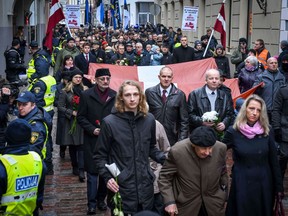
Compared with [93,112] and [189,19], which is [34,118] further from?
[189,19]

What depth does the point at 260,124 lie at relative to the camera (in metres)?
5.95

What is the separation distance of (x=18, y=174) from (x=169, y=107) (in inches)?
131

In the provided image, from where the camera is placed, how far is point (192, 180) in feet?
17.6

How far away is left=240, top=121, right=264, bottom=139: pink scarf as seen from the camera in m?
5.88

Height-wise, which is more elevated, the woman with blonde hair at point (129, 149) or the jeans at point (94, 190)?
the woman with blonde hair at point (129, 149)

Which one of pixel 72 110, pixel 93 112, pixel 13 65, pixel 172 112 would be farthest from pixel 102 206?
pixel 13 65

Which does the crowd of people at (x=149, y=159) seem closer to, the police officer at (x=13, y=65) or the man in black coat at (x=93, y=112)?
the man in black coat at (x=93, y=112)

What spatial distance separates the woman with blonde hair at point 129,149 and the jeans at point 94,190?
6.16ft

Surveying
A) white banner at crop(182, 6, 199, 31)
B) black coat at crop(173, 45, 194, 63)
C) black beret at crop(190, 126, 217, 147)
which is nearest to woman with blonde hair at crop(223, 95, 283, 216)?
black beret at crop(190, 126, 217, 147)

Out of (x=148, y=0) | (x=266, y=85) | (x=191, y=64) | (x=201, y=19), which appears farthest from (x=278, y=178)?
(x=148, y=0)

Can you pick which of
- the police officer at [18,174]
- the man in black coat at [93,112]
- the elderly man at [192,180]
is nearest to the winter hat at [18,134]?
the police officer at [18,174]

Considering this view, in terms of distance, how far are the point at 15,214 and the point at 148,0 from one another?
61103mm

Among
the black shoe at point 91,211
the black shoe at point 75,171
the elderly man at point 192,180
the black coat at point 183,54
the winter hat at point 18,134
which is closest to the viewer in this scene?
the winter hat at point 18,134

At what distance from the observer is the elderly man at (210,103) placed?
781 cm
